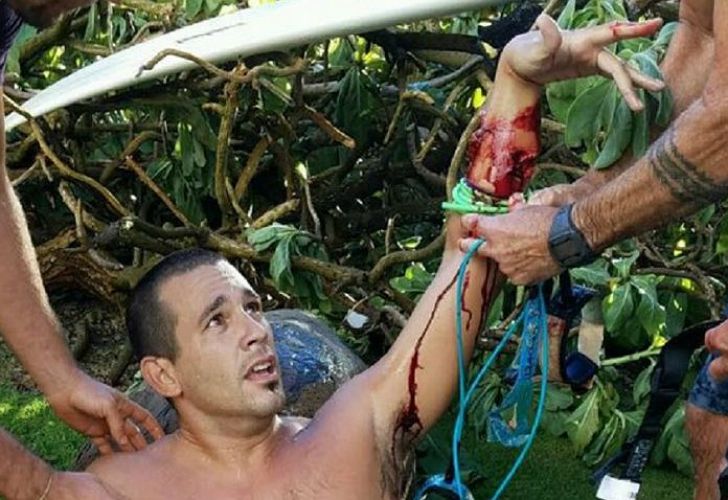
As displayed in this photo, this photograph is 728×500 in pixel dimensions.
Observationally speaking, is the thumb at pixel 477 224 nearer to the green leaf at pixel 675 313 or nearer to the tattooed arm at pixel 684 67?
the tattooed arm at pixel 684 67

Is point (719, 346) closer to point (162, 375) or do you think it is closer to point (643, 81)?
point (643, 81)

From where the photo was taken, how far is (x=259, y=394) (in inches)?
105

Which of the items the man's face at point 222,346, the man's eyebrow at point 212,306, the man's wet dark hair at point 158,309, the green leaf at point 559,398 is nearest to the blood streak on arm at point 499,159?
the man's face at point 222,346

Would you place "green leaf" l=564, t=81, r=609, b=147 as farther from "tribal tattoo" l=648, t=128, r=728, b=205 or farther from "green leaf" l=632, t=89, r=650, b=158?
"tribal tattoo" l=648, t=128, r=728, b=205

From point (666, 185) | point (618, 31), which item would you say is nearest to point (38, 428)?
point (666, 185)

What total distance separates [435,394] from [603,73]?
2.43 ft

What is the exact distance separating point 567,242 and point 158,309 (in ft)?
2.98

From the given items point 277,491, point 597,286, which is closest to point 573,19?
point 597,286

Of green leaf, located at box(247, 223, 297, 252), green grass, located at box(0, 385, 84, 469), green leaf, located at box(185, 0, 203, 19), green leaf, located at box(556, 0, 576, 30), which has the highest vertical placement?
green leaf, located at box(556, 0, 576, 30)

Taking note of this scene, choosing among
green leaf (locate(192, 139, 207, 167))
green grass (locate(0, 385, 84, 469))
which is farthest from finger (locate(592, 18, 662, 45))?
green grass (locate(0, 385, 84, 469))

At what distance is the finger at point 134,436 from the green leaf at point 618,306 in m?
1.69

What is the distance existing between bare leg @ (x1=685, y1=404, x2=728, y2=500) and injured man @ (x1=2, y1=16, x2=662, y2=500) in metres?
0.86

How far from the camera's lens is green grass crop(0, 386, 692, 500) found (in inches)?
176

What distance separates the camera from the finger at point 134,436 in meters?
2.92
